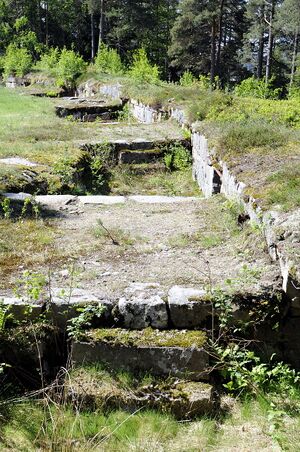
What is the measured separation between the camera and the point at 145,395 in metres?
3.29

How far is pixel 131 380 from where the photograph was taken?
338 cm

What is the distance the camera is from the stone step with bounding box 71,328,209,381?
11.2 feet

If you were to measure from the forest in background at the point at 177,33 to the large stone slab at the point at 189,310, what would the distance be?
2241 centimetres

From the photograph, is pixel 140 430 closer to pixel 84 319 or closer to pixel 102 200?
pixel 84 319

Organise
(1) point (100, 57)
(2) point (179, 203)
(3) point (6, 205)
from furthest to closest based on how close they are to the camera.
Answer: (1) point (100, 57), (2) point (179, 203), (3) point (6, 205)

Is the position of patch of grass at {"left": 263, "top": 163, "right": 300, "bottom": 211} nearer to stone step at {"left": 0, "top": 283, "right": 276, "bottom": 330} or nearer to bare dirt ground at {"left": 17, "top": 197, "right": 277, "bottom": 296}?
bare dirt ground at {"left": 17, "top": 197, "right": 277, "bottom": 296}

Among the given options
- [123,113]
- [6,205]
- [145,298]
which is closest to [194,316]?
[145,298]

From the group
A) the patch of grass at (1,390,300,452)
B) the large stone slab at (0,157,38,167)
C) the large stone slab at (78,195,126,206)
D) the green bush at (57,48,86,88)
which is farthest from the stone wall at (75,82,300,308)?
the green bush at (57,48,86,88)

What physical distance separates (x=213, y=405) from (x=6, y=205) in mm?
3120

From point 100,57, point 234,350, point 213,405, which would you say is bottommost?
point 213,405

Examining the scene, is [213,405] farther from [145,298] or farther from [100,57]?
[100,57]

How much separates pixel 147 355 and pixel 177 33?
32.2 m

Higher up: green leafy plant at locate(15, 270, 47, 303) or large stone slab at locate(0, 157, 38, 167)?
large stone slab at locate(0, 157, 38, 167)

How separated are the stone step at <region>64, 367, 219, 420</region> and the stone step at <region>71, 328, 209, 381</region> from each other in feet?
0.28
